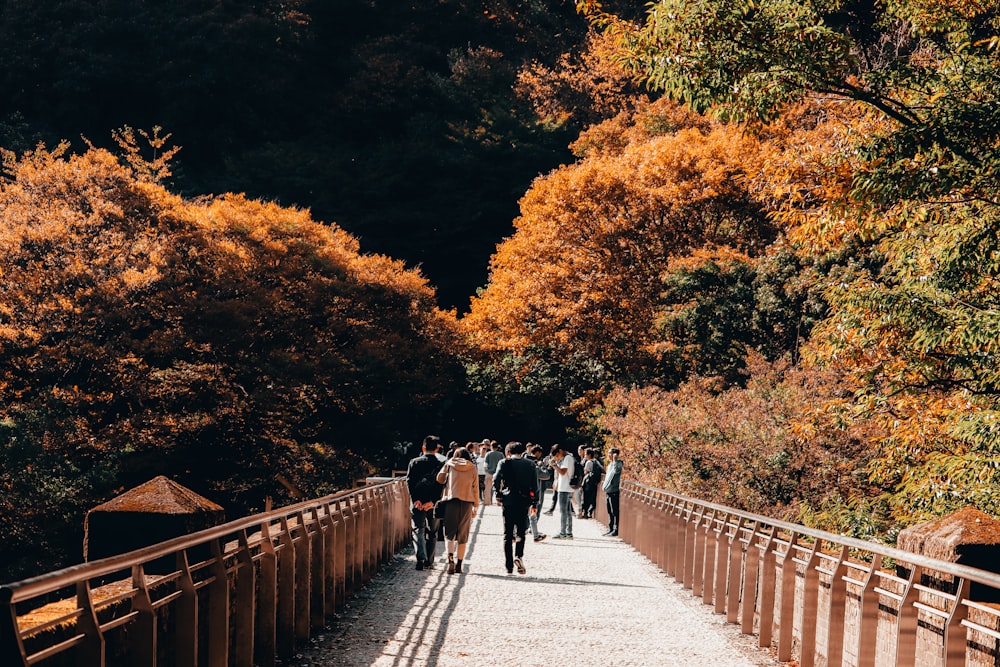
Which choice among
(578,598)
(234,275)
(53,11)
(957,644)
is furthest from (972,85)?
(53,11)

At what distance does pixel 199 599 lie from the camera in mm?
6664

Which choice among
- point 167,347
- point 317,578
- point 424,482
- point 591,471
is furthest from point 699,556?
point 167,347

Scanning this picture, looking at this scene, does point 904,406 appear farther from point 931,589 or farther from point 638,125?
Result: point 638,125

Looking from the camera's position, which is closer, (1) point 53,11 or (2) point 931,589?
(2) point 931,589

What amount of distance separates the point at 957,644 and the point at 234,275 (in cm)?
2922

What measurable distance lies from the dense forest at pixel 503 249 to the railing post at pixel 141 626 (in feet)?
Answer: 28.2

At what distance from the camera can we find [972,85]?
12578 mm

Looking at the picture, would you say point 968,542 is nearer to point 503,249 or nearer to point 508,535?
point 508,535

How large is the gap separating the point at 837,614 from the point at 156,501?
442cm

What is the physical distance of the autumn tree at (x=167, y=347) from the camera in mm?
25875

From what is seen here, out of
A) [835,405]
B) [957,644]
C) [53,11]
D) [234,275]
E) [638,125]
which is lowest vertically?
[957,644]

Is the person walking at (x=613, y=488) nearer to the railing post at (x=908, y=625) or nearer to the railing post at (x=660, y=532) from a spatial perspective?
the railing post at (x=660, y=532)

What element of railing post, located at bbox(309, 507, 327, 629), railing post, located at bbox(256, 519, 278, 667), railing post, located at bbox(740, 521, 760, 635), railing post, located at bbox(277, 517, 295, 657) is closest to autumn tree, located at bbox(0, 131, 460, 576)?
railing post, located at bbox(309, 507, 327, 629)

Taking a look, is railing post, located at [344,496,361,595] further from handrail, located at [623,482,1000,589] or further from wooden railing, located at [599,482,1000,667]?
handrail, located at [623,482,1000,589]
